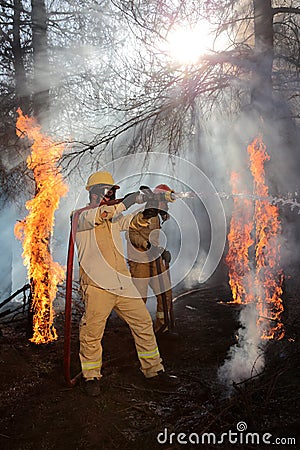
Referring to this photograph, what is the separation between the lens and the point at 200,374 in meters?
4.25

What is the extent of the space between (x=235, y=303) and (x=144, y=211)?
4.56 metres

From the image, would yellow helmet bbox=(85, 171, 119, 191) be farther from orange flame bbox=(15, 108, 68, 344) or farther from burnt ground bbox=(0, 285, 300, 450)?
burnt ground bbox=(0, 285, 300, 450)

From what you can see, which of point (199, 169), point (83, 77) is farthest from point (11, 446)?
point (199, 169)

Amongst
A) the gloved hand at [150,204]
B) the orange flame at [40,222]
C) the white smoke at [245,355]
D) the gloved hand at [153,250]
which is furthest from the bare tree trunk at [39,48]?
the white smoke at [245,355]

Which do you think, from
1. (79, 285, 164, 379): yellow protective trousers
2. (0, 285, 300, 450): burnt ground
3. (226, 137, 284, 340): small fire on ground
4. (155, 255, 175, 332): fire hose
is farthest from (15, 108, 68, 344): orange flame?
(226, 137, 284, 340): small fire on ground

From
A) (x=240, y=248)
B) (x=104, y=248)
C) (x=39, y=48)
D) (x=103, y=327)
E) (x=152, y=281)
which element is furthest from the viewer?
(x=240, y=248)

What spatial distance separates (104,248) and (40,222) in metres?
1.87

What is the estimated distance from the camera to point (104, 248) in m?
4.03

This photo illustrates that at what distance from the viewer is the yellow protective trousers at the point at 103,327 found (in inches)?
152

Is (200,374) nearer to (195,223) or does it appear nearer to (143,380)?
(143,380)

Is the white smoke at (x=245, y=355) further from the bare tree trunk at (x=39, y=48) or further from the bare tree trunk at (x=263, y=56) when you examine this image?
the bare tree trunk at (x=39, y=48)

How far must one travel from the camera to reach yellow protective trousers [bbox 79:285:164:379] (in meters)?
3.86

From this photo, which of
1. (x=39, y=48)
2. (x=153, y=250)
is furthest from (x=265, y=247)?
(x=39, y=48)

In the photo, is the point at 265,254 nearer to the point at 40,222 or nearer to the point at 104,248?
the point at 104,248
